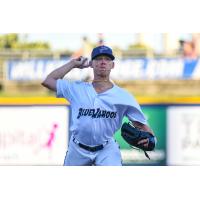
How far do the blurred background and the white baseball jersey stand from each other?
4.98 feet

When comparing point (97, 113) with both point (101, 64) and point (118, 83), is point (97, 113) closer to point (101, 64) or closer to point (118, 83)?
point (101, 64)

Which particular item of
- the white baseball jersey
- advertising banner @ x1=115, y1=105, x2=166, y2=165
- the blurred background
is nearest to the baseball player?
the white baseball jersey

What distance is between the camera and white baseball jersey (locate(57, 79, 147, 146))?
20.4ft

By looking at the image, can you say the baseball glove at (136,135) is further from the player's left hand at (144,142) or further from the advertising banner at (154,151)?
the advertising banner at (154,151)

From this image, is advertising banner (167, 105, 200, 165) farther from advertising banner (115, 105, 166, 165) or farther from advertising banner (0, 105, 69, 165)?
advertising banner (0, 105, 69, 165)

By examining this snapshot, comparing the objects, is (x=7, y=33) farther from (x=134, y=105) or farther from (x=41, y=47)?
(x=134, y=105)

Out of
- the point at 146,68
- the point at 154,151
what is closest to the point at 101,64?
the point at 146,68

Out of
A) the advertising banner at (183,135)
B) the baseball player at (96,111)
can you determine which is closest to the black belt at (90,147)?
the baseball player at (96,111)

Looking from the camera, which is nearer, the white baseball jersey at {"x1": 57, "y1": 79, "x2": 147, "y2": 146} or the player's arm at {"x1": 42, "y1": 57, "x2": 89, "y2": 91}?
the player's arm at {"x1": 42, "y1": 57, "x2": 89, "y2": 91}

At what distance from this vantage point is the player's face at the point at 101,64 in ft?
20.9

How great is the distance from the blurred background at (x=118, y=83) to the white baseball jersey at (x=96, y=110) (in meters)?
1.52
